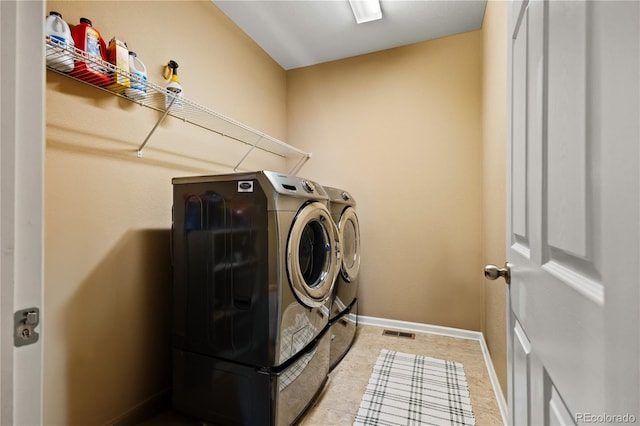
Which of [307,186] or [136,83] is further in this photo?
[307,186]

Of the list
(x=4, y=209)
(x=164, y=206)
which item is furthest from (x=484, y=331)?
(x=4, y=209)

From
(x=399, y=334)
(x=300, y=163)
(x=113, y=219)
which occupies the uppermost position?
(x=300, y=163)

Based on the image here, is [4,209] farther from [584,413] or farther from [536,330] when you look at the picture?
[536,330]

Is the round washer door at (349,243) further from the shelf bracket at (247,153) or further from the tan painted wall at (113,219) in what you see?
the tan painted wall at (113,219)

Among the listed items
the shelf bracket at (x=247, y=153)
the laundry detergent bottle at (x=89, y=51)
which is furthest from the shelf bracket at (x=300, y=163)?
the laundry detergent bottle at (x=89, y=51)

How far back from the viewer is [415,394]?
175cm

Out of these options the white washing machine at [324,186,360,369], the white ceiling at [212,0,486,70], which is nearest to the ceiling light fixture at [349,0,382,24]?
the white ceiling at [212,0,486,70]

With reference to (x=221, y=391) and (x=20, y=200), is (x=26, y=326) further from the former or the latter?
(x=221, y=391)

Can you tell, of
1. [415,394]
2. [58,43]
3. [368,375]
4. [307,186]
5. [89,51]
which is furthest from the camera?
[368,375]

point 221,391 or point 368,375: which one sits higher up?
point 221,391

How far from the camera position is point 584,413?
0.40m

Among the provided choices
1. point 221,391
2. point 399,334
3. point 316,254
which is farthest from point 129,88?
point 399,334

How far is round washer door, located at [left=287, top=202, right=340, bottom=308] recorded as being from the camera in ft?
4.93

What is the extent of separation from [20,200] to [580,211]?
83cm
